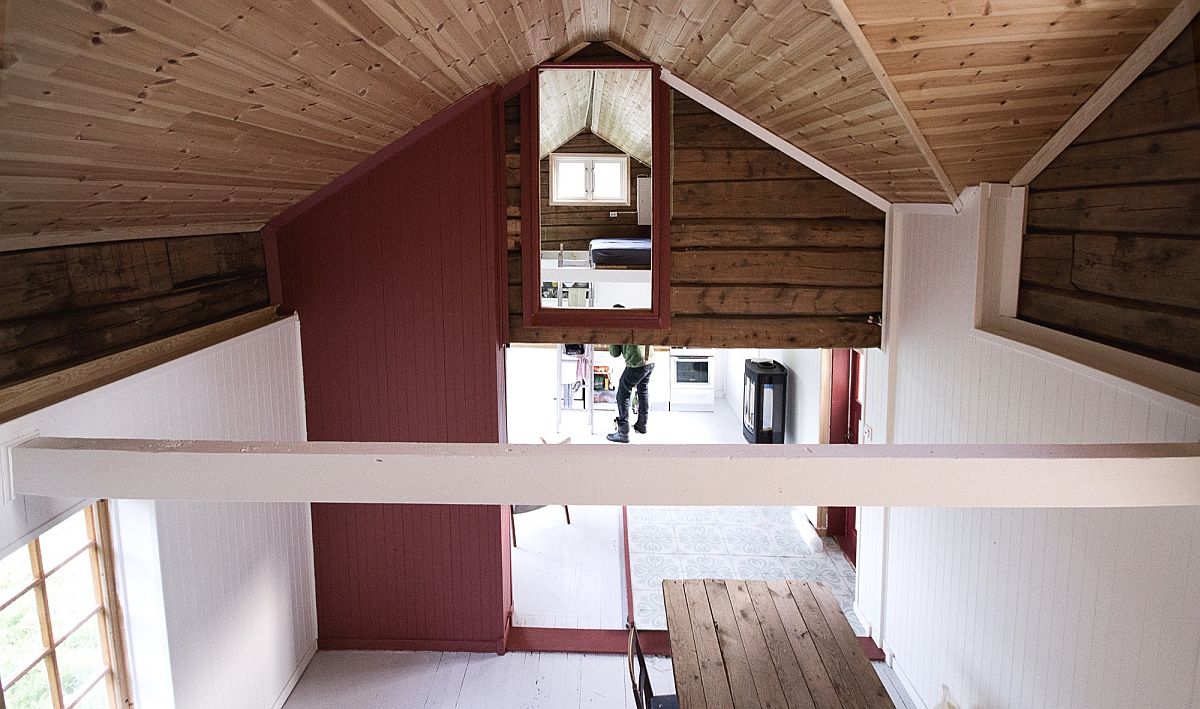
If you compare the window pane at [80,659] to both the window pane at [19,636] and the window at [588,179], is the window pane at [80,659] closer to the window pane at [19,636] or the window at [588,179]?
the window pane at [19,636]

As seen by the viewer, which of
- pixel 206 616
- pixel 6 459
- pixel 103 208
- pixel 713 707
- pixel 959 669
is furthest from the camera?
pixel 959 669

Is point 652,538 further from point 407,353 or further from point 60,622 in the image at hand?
point 60,622

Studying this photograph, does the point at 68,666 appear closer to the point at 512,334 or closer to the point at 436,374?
the point at 436,374

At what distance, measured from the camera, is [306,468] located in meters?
2.46

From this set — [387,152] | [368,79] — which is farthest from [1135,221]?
[387,152]

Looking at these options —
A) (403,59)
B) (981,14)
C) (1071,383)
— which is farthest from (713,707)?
(403,59)

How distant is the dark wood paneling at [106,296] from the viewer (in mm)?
2750

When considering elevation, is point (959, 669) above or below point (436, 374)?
below

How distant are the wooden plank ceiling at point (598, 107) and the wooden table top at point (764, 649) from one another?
2.61m

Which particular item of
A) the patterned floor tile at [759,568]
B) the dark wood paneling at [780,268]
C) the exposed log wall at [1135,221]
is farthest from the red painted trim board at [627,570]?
the exposed log wall at [1135,221]

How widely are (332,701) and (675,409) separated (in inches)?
270

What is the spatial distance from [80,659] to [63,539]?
489 millimetres

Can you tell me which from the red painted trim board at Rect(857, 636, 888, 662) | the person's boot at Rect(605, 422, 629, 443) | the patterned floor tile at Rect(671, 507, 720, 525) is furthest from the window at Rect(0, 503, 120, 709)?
the person's boot at Rect(605, 422, 629, 443)

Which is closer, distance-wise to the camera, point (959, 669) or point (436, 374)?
point (959, 669)
